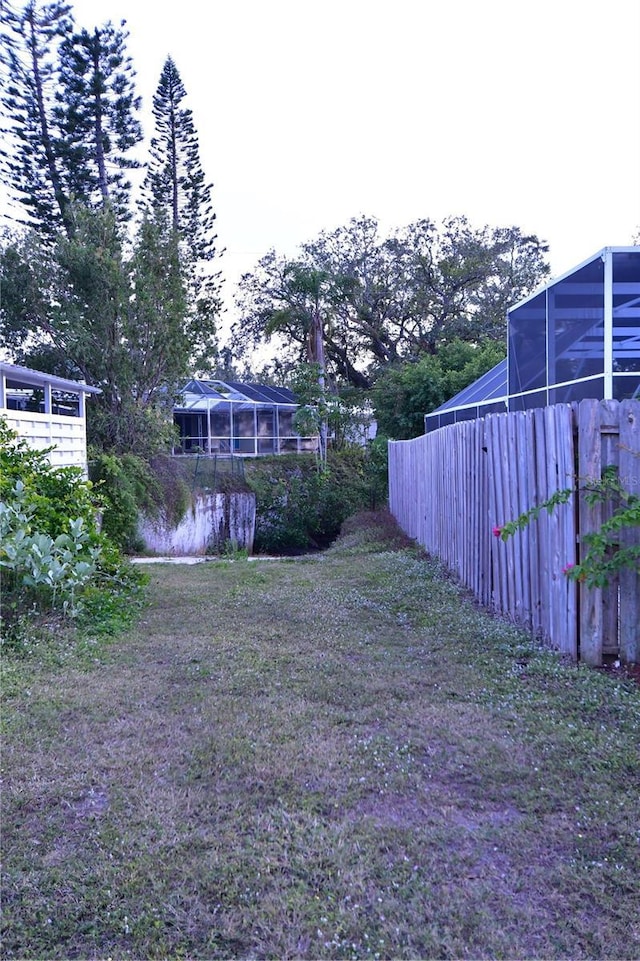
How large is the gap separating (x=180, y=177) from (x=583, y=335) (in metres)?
17.3

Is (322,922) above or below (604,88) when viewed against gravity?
below

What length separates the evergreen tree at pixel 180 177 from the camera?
20.6m

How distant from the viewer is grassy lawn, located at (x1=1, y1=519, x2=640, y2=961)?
6.73ft

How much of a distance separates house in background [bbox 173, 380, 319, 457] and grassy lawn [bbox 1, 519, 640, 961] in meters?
18.9

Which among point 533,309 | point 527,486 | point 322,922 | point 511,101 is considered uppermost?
point 511,101

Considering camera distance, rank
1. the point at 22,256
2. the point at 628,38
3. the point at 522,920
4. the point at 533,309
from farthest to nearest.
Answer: the point at 22,256 → the point at 533,309 → the point at 628,38 → the point at 522,920

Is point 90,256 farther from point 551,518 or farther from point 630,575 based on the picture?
point 630,575

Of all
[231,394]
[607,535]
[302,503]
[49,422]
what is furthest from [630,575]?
[231,394]

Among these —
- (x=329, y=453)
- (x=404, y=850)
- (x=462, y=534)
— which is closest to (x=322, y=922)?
(x=404, y=850)

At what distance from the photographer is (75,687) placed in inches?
159

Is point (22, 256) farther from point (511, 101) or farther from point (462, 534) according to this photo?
point (462, 534)

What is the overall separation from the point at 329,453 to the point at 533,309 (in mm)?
11345

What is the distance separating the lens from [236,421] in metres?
24.1

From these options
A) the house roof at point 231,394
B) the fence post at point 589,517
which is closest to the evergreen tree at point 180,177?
the house roof at point 231,394
